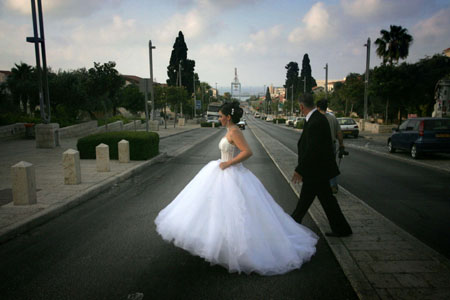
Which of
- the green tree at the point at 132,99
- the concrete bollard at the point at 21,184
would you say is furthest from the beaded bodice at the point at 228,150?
the green tree at the point at 132,99

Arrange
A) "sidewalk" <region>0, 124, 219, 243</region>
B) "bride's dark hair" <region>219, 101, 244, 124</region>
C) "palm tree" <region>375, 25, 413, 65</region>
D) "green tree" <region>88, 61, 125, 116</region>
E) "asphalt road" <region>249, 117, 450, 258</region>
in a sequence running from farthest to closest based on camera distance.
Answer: "palm tree" <region>375, 25, 413, 65</region> < "green tree" <region>88, 61, 125, 116</region> < "sidewalk" <region>0, 124, 219, 243</region> < "asphalt road" <region>249, 117, 450, 258</region> < "bride's dark hair" <region>219, 101, 244, 124</region>

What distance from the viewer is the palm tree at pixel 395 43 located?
43.4 metres

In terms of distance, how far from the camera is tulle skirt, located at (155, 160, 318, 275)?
11.4ft

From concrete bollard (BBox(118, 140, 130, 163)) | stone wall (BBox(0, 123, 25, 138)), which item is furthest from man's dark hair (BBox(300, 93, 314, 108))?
stone wall (BBox(0, 123, 25, 138))

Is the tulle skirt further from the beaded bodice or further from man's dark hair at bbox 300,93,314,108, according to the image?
man's dark hair at bbox 300,93,314,108

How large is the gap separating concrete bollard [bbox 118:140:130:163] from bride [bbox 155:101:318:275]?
7904 millimetres

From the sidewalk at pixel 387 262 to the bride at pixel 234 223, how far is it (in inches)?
21.0

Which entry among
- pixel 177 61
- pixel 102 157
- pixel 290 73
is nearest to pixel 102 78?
pixel 102 157

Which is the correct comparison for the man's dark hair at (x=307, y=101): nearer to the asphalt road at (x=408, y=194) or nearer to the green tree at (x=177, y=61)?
the asphalt road at (x=408, y=194)

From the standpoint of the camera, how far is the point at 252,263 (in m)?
3.45

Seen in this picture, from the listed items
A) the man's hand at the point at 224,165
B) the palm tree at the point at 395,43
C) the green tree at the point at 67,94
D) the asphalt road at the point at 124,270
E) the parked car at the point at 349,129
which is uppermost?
the palm tree at the point at 395,43

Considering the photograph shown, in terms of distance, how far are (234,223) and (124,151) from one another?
28.7 ft

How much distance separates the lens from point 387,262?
3740 mm

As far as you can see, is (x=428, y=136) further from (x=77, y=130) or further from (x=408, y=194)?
(x=77, y=130)
